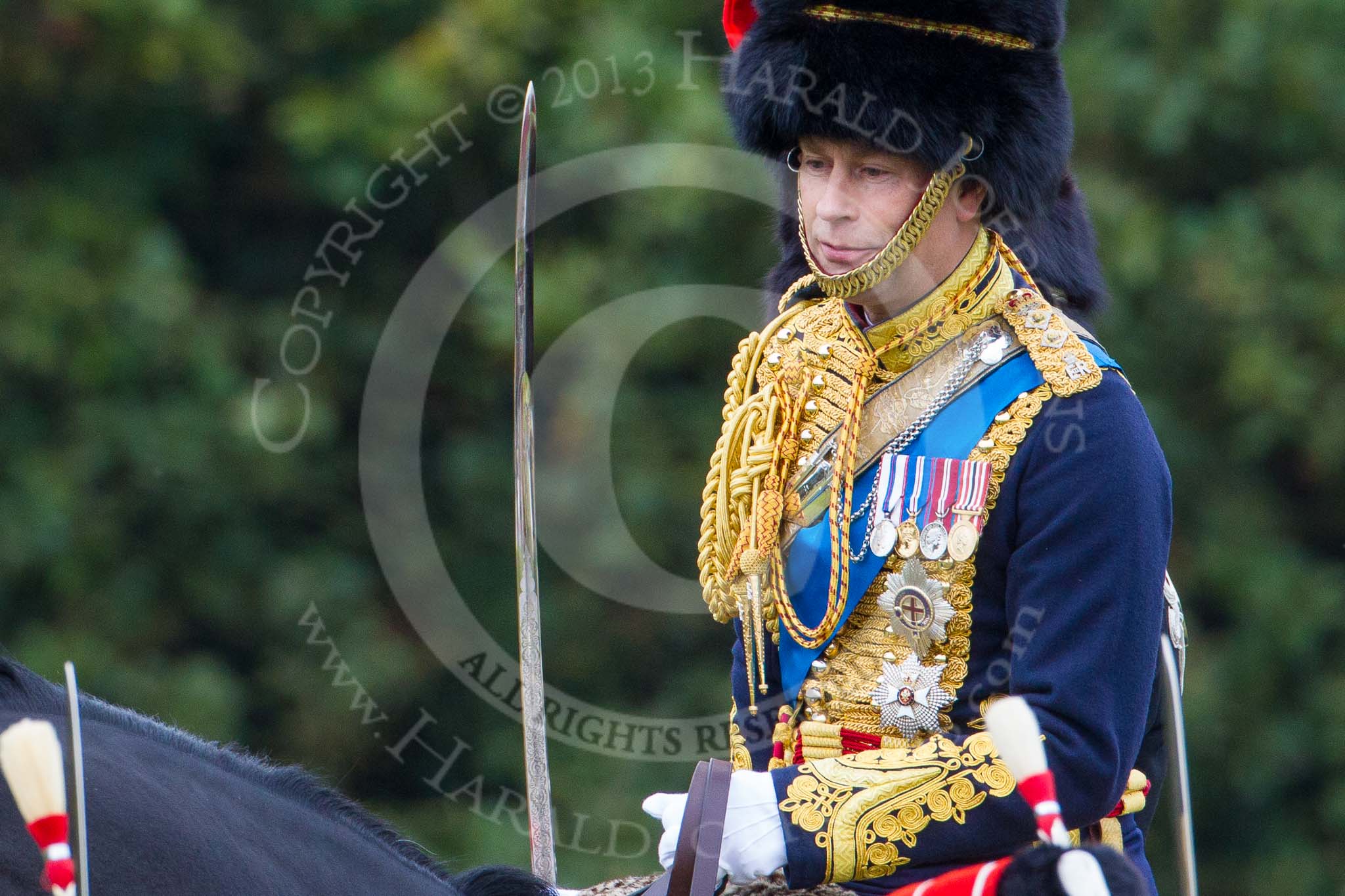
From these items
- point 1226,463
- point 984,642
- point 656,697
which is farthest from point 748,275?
point 984,642

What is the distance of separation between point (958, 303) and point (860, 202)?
0.17 meters

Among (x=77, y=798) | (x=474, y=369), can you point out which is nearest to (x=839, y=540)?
(x=77, y=798)

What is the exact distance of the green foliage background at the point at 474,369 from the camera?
5441 mm

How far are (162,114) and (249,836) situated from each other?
16.1 feet

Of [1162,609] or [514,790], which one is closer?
[1162,609]

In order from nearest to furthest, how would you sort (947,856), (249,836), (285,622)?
(249,836), (947,856), (285,622)

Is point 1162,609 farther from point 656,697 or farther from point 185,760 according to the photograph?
point 656,697

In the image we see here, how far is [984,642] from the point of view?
189 centimetres

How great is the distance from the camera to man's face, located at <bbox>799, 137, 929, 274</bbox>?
1925 millimetres

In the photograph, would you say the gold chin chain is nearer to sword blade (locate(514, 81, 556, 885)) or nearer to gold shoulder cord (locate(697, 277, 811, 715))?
gold shoulder cord (locate(697, 277, 811, 715))

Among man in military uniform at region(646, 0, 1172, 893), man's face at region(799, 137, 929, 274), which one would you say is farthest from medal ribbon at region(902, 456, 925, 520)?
man's face at region(799, 137, 929, 274)

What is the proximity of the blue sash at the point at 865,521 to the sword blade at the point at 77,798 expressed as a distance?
3.00ft

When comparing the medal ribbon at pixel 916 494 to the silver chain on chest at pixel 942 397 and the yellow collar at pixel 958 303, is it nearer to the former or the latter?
the silver chain on chest at pixel 942 397

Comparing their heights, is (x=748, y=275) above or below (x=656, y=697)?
above
